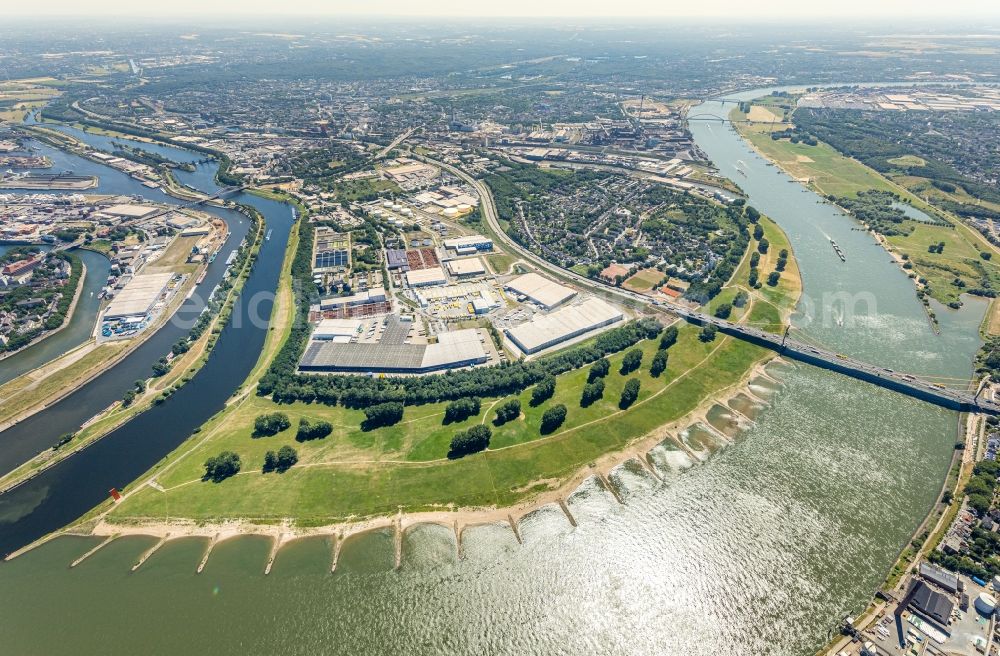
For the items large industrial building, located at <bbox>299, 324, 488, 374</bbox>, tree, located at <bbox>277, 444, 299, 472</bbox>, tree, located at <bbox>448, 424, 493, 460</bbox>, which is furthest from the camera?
large industrial building, located at <bbox>299, 324, 488, 374</bbox>

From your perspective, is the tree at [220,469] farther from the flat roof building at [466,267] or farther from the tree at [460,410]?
the flat roof building at [466,267]

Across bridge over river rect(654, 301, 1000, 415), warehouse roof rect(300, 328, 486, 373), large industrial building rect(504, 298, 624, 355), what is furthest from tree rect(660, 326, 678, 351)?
warehouse roof rect(300, 328, 486, 373)

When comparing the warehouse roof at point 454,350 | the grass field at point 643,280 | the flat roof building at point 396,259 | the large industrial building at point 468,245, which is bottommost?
the warehouse roof at point 454,350

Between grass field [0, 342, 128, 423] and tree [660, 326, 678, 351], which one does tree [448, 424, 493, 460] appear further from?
grass field [0, 342, 128, 423]

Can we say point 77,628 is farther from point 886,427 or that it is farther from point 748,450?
point 886,427

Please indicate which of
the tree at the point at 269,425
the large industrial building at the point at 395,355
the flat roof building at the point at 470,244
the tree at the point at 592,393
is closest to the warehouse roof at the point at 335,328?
the large industrial building at the point at 395,355

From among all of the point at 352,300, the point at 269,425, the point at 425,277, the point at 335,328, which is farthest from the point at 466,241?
the point at 269,425

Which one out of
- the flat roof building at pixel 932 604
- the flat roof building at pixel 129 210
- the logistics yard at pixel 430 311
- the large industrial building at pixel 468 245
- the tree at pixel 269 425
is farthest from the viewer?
the flat roof building at pixel 129 210
